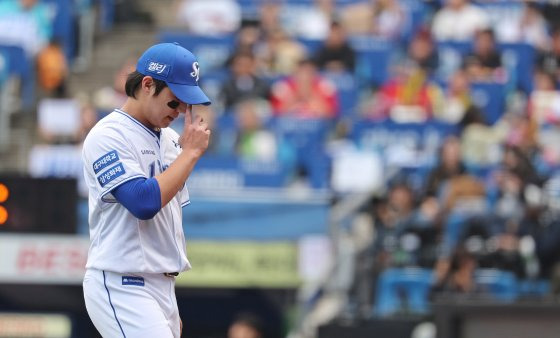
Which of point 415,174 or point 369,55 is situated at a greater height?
point 369,55

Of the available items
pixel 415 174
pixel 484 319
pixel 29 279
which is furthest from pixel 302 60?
pixel 484 319

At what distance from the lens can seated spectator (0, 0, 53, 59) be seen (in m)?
16.1

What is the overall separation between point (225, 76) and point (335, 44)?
4.36 feet

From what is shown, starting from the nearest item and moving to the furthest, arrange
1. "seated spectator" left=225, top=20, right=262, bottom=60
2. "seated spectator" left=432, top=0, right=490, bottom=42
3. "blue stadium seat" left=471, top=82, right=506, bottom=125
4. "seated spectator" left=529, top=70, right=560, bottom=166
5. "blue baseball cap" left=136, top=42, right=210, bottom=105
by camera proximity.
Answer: "blue baseball cap" left=136, top=42, right=210, bottom=105 < "seated spectator" left=529, top=70, right=560, bottom=166 < "blue stadium seat" left=471, top=82, right=506, bottom=125 < "seated spectator" left=225, top=20, right=262, bottom=60 < "seated spectator" left=432, top=0, right=490, bottom=42

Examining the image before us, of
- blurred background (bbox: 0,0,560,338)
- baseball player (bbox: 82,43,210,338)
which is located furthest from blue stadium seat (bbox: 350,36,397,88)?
baseball player (bbox: 82,43,210,338)

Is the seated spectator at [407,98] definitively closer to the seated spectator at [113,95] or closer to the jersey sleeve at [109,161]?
the seated spectator at [113,95]

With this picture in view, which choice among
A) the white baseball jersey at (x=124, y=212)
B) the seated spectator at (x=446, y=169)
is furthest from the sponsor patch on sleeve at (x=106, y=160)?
the seated spectator at (x=446, y=169)

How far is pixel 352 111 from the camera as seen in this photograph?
47.3ft

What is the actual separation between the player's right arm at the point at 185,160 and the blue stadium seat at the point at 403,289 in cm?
603

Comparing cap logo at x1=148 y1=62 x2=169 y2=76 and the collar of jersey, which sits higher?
cap logo at x1=148 y1=62 x2=169 y2=76

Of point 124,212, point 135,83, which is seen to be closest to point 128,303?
point 124,212

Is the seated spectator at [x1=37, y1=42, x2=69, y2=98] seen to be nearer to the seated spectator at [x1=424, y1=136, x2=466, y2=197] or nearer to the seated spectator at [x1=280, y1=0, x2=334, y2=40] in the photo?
the seated spectator at [x1=280, y1=0, x2=334, y2=40]

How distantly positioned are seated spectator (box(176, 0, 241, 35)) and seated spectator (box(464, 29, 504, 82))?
3.29m

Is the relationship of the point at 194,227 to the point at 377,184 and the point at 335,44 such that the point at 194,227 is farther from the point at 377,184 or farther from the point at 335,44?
the point at 335,44
